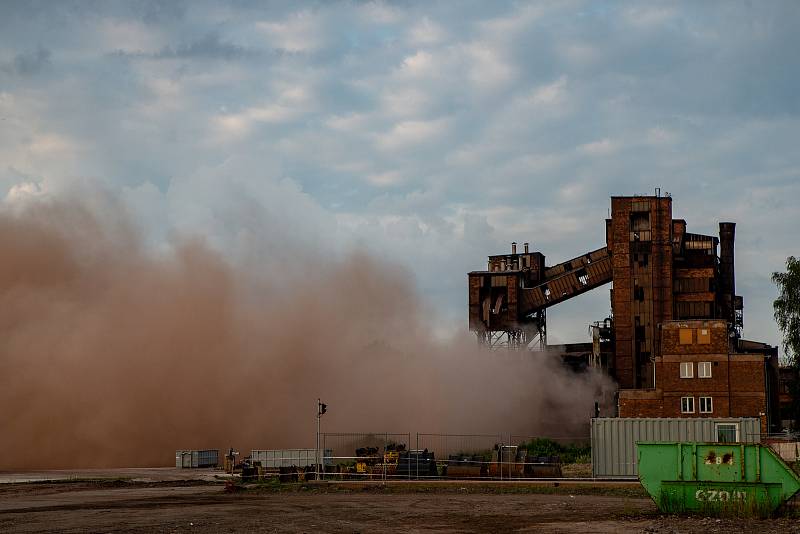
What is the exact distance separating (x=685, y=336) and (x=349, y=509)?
45773 mm

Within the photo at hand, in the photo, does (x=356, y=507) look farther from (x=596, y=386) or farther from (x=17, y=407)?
(x=596, y=386)

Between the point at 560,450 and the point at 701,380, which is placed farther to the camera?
the point at 701,380

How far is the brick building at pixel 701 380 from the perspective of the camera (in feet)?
235

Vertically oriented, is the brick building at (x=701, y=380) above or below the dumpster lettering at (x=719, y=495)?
→ above

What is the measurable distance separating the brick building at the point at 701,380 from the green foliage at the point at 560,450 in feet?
16.2

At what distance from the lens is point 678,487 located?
31.0 m

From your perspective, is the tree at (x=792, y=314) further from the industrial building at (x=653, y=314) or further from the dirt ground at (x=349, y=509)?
the dirt ground at (x=349, y=509)

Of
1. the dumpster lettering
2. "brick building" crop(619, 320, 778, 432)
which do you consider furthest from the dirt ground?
"brick building" crop(619, 320, 778, 432)

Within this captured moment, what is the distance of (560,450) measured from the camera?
70.4 meters

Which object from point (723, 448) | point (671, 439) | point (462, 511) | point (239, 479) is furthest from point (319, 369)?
point (723, 448)

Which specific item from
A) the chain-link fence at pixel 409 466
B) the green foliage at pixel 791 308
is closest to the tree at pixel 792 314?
the green foliage at pixel 791 308

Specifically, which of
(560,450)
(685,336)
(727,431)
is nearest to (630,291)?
(685,336)

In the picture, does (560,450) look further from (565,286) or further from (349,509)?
(349,509)

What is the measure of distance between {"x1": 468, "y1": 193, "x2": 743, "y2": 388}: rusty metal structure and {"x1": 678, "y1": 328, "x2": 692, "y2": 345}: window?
10.2 m
